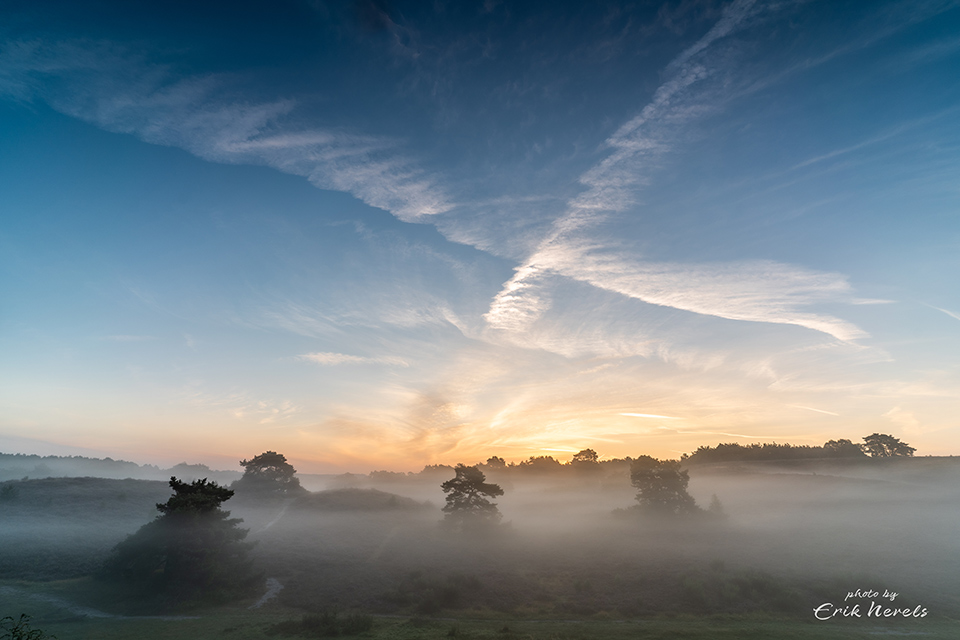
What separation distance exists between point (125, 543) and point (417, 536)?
38339 millimetres

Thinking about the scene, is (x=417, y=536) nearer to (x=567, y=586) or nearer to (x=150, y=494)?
(x=567, y=586)

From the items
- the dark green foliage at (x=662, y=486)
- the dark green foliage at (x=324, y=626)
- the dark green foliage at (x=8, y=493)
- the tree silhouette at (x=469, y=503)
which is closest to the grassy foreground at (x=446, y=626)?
the dark green foliage at (x=324, y=626)

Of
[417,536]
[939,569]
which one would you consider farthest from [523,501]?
[939,569]

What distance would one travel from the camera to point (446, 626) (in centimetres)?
3181

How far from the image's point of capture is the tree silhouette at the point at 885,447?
117562 mm

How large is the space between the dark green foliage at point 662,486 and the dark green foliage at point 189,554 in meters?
64.5

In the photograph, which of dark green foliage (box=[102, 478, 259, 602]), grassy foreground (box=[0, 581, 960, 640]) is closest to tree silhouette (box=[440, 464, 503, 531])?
grassy foreground (box=[0, 581, 960, 640])

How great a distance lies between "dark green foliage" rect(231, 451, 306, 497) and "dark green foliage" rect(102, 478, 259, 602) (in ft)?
190

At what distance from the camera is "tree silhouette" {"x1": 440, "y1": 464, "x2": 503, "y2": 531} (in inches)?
2633

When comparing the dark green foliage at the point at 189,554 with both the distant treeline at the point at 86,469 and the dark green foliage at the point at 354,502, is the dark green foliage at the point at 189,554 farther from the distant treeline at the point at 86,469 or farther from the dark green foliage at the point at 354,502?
the distant treeline at the point at 86,469

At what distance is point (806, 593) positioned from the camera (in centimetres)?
3834

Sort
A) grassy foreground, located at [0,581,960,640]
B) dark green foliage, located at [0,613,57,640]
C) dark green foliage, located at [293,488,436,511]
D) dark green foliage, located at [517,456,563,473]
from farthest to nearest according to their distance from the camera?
dark green foliage, located at [517,456,563,473] → dark green foliage, located at [293,488,436,511] → grassy foreground, located at [0,581,960,640] → dark green foliage, located at [0,613,57,640]

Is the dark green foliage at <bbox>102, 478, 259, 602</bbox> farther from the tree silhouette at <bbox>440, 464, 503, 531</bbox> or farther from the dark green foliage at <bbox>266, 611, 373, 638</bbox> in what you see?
the tree silhouette at <bbox>440, 464, 503, 531</bbox>

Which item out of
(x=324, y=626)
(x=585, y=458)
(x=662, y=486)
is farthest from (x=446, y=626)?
(x=585, y=458)
